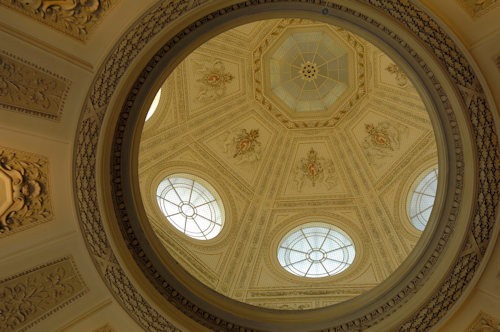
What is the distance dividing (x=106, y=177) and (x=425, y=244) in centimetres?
609

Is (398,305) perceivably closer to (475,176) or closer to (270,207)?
(475,176)

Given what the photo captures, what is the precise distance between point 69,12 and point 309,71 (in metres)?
11.1

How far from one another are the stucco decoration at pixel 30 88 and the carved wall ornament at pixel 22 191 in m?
0.78

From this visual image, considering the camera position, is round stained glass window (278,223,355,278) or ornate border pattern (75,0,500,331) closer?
ornate border pattern (75,0,500,331)

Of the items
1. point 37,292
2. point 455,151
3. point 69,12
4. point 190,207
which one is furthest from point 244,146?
point 69,12

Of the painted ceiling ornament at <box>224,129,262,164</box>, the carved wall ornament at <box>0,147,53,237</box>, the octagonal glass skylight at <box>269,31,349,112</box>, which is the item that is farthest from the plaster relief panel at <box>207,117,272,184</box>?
the carved wall ornament at <box>0,147,53,237</box>

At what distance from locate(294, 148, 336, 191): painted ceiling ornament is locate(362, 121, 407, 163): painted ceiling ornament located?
1503 millimetres

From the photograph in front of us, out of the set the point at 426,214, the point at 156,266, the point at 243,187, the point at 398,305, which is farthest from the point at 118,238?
the point at 426,214

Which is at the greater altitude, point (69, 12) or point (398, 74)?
point (398, 74)

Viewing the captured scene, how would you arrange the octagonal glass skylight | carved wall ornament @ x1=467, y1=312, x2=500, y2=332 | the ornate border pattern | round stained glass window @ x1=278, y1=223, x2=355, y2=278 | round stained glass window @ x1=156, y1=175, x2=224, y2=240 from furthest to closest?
1. the octagonal glass skylight
2. round stained glass window @ x1=156, y1=175, x2=224, y2=240
3. round stained glass window @ x1=278, y1=223, x2=355, y2=278
4. carved wall ornament @ x1=467, y1=312, x2=500, y2=332
5. the ornate border pattern

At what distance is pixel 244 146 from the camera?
16.4 metres

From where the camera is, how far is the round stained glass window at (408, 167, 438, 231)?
43.9ft

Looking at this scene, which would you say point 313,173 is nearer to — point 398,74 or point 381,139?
point 381,139

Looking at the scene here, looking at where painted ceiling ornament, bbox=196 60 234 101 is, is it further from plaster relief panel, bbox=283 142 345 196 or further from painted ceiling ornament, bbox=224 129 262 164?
plaster relief panel, bbox=283 142 345 196
